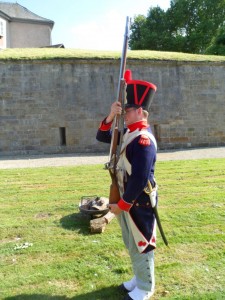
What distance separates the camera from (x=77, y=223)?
461 centimetres

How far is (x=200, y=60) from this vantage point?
1338 centimetres

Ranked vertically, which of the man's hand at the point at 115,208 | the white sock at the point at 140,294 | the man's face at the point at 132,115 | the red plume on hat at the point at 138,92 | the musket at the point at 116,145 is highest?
the red plume on hat at the point at 138,92

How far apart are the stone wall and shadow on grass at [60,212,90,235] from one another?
7.52 meters

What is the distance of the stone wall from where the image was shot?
12086mm

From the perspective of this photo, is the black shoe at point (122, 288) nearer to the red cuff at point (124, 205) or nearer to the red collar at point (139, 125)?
the red cuff at point (124, 205)

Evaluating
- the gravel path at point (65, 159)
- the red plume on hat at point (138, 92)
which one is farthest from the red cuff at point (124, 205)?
the gravel path at point (65, 159)

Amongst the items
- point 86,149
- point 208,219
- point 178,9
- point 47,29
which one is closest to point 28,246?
point 208,219

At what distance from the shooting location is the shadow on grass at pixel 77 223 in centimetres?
438

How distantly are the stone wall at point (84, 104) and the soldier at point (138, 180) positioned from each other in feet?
31.9

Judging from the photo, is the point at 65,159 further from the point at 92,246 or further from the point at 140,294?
the point at 140,294

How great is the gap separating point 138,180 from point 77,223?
2.45 m

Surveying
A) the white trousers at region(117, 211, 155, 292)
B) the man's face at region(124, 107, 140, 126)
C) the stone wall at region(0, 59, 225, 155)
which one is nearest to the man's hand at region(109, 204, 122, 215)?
the white trousers at region(117, 211, 155, 292)

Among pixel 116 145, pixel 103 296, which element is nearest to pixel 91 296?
pixel 103 296

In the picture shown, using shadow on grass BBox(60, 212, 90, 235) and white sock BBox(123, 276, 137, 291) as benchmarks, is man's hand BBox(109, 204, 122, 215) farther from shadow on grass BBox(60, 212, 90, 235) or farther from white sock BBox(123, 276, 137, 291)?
shadow on grass BBox(60, 212, 90, 235)
